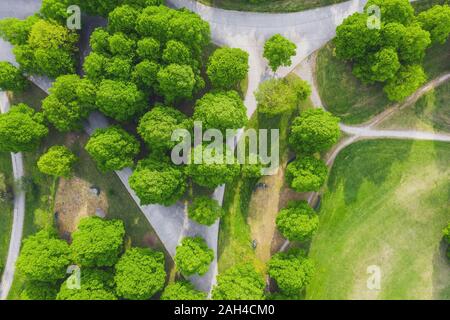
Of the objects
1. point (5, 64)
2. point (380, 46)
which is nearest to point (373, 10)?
point (380, 46)

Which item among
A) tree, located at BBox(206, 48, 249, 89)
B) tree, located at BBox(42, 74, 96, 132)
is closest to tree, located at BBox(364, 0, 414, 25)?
tree, located at BBox(206, 48, 249, 89)

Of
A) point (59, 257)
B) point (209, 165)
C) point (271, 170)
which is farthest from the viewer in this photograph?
point (271, 170)

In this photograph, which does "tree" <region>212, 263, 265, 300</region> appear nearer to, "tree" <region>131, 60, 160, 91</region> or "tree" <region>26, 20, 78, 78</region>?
"tree" <region>131, 60, 160, 91</region>

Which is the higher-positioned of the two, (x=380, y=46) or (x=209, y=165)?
(x=380, y=46)

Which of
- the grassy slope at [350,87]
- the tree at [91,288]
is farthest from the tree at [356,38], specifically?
the tree at [91,288]

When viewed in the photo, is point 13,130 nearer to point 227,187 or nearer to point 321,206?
point 227,187

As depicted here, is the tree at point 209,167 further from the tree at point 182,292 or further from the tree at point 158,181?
the tree at point 182,292

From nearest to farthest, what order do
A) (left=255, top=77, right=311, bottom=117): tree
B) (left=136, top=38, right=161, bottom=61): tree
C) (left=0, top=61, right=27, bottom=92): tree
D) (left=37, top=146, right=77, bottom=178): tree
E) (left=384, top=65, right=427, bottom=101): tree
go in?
(left=136, top=38, right=161, bottom=61): tree, (left=384, top=65, right=427, bottom=101): tree, (left=255, top=77, right=311, bottom=117): tree, (left=0, top=61, right=27, bottom=92): tree, (left=37, top=146, right=77, bottom=178): tree
